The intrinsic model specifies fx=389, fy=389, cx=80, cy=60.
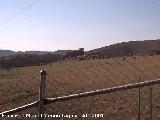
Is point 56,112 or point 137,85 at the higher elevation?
point 137,85

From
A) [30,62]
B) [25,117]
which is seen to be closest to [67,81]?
[25,117]

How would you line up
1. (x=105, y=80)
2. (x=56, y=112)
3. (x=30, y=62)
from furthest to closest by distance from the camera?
(x=30, y=62) → (x=105, y=80) → (x=56, y=112)

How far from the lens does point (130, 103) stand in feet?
41.0

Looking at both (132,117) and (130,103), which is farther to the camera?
(130,103)

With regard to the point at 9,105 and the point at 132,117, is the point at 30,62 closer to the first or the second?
the point at 9,105

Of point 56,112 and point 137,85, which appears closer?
point 137,85

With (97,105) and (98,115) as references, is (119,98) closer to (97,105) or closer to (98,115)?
(97,105)

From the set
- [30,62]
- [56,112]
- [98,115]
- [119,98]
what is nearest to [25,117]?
[56,112]

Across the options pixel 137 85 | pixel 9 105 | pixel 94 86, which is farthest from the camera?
pixel 94 86

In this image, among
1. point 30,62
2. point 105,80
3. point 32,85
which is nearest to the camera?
point 105,80

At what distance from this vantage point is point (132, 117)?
10117 mm

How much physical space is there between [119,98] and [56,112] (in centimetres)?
277

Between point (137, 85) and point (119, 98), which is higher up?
point (137, 85)

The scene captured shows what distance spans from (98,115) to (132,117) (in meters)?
1.17
